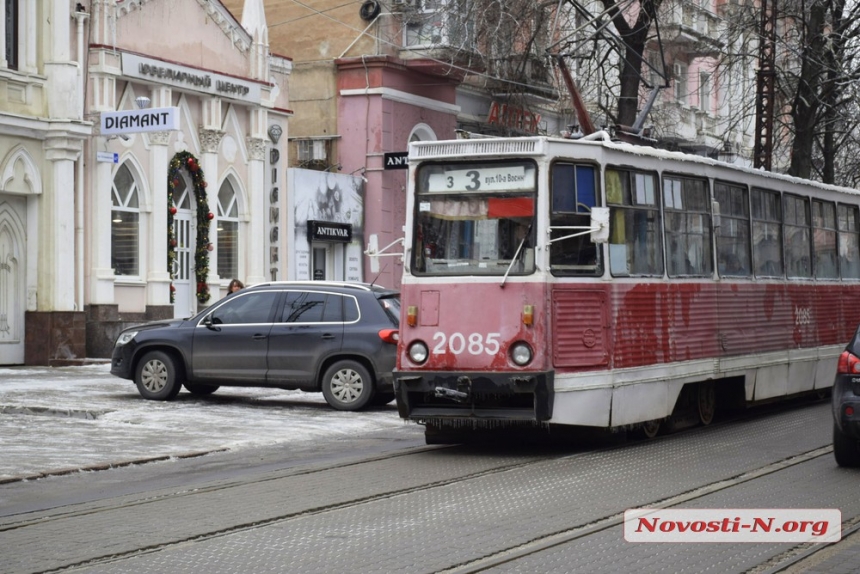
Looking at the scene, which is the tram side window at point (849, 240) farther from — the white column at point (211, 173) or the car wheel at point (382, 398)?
the white column at point (211, 173)

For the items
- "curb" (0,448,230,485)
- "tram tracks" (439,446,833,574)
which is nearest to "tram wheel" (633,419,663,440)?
"tram tracks" (439,446,833,574)

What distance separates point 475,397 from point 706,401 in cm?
436

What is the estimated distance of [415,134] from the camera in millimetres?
35312

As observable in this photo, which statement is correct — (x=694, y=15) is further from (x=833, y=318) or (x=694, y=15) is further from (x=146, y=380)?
(x=146, y=380)

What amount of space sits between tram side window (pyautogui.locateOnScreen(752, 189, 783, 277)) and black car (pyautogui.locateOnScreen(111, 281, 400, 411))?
4.72 metres

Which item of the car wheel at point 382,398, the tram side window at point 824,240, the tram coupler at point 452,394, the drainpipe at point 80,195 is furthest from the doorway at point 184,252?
the tram coupler at point 452,394

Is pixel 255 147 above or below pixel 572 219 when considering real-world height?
above

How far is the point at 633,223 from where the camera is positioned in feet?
47.7

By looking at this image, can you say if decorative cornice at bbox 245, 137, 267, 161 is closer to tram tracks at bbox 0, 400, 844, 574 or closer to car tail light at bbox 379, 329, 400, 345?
car tail light at bbox 379, 329, 400, 345

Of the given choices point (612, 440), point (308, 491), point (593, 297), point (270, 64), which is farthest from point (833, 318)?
point (270, 64)

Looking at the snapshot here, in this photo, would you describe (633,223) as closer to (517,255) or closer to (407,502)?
(517,255)

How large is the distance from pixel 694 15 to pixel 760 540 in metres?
38.6

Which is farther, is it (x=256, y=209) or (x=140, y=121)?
(x=256, y=209)

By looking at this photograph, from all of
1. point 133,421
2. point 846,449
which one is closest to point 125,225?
point 133,421
